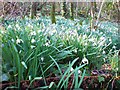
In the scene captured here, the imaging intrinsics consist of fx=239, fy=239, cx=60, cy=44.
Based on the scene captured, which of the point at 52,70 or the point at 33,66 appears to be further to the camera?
the point at 52,70

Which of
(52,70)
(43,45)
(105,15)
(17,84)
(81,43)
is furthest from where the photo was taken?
(105,15)

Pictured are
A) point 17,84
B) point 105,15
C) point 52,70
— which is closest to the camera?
point 17,84

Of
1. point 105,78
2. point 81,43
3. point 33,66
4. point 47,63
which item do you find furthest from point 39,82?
point 81,43

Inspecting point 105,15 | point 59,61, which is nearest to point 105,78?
point 59,61

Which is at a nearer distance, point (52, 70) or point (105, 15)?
point (52, 70)

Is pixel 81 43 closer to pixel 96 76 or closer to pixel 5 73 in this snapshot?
pixel 96 76

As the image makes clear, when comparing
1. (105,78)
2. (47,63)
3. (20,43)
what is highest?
(20,43)

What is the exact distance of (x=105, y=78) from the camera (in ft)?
5.02

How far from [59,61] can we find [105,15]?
18.9ft

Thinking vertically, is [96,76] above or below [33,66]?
below

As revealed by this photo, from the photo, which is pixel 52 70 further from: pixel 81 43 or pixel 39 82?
pixel 81 43

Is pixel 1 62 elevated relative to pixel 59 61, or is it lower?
elevated

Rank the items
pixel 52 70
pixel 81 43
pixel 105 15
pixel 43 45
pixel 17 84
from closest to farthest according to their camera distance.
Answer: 1. pixel 17 84
2. pixel 52 70
3. pixel 43 45
4. pixel 81 43
5. pixel 105 15

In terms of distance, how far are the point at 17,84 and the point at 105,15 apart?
6240 mm
